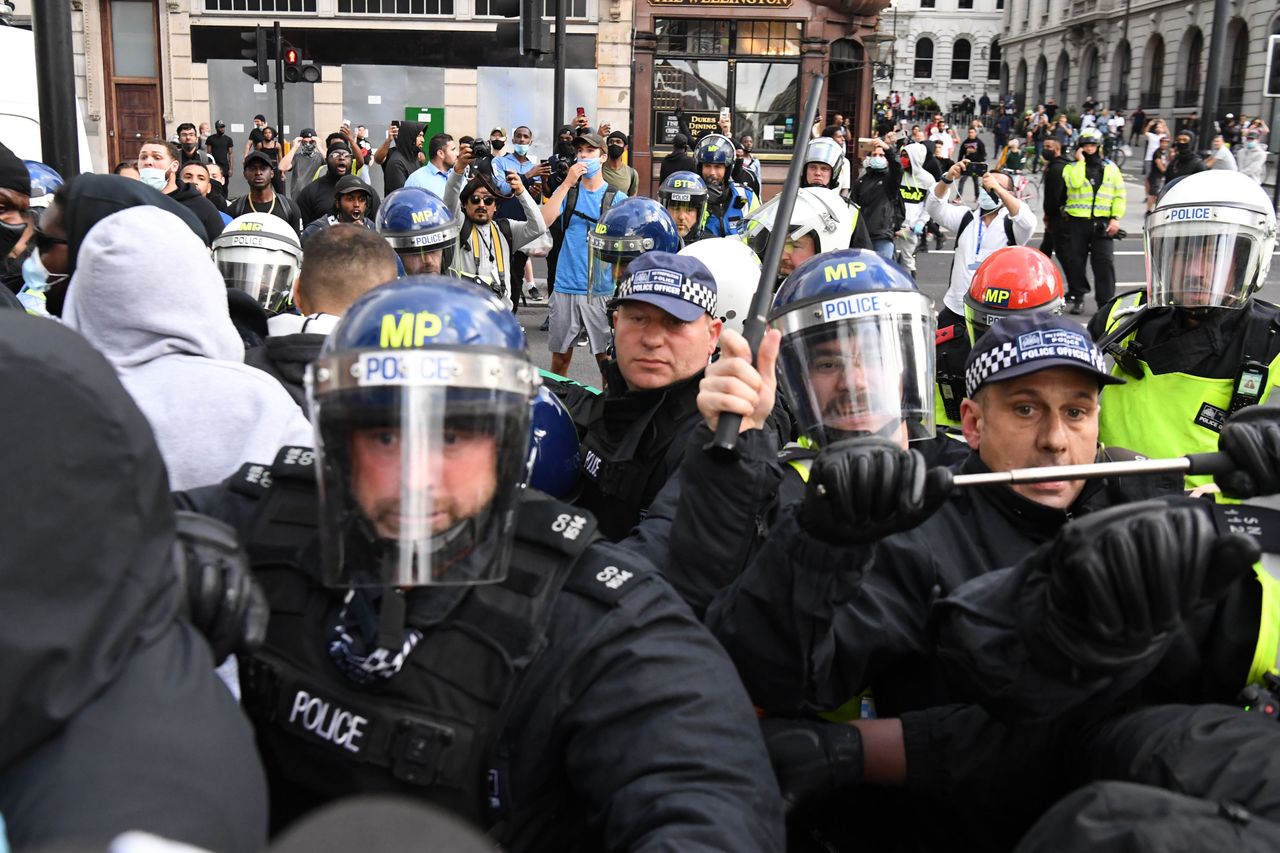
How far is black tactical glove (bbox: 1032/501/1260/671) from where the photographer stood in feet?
5.03

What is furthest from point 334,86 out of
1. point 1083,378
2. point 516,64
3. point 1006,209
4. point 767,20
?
point 1083,378

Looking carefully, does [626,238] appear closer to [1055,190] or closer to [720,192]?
[720,192]

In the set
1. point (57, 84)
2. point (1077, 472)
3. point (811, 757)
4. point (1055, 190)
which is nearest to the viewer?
point (1077, 472)

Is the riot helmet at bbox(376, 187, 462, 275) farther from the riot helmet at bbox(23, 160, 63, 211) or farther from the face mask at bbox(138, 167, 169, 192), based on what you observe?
the face mask at bbox(138, 167, 169, 192)

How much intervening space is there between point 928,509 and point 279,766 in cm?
105

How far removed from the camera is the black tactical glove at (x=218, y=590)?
5.20 ft

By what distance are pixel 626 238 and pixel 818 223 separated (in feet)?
3.36

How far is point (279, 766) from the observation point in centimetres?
187

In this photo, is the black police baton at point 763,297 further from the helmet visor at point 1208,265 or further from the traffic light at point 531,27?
the traffic light at point 531,27

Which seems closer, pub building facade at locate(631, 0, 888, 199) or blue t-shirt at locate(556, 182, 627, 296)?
blue t-shirt at locate(556, 182, 627, 296)

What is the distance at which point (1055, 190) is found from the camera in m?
13.2

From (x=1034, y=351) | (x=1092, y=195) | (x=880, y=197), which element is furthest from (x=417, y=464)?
(x=1092, y=195)

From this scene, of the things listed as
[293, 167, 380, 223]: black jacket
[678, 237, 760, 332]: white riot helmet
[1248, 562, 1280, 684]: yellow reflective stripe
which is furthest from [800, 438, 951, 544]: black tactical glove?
[293, 167, 380, 223]: black jacket

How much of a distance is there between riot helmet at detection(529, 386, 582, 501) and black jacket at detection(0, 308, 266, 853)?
1739 mm
